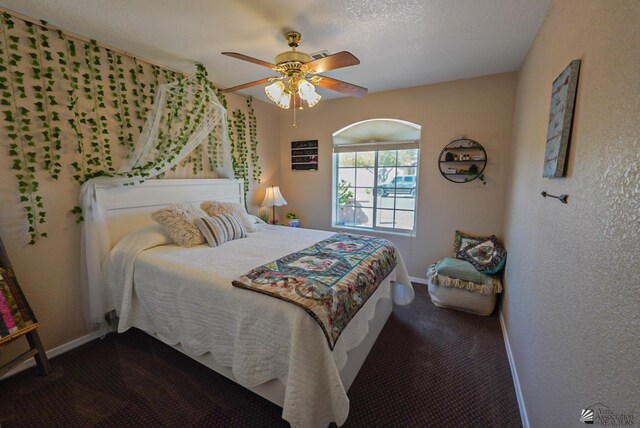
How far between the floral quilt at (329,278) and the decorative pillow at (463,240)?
119cm

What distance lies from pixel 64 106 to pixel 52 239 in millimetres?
1061

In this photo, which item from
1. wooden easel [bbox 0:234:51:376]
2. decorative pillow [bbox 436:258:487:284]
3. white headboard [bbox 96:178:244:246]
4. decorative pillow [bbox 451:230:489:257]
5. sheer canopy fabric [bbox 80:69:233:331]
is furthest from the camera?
decorative pillow [bbox 451:230:489:257]

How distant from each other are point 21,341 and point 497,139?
4712 mm

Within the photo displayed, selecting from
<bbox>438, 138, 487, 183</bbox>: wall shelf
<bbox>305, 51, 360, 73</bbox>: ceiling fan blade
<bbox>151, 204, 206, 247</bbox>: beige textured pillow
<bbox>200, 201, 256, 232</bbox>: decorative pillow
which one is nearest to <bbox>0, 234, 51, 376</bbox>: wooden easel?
<bbox>151, 204, 206, 247</bbox>: beige textured pillow

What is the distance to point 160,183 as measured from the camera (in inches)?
103

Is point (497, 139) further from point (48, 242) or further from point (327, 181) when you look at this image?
point (48, 242)

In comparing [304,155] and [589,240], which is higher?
[304,155]

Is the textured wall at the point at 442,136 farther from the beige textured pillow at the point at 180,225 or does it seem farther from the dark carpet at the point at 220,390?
the beige textured pillow at the point at 180,225

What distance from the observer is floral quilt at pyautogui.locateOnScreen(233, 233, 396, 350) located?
54.1 inches

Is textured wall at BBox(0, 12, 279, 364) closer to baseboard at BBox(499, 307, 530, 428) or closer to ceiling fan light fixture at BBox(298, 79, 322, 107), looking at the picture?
ceiling fan light fixture at BBox(298, 79, 322, 107)

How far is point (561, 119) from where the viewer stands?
49.2 inches

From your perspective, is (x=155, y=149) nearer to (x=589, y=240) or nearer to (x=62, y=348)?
(x=62, y=348)

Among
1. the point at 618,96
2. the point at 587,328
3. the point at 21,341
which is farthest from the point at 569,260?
the point at 21,341

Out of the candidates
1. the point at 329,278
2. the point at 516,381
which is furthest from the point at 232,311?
the point at 516,381
